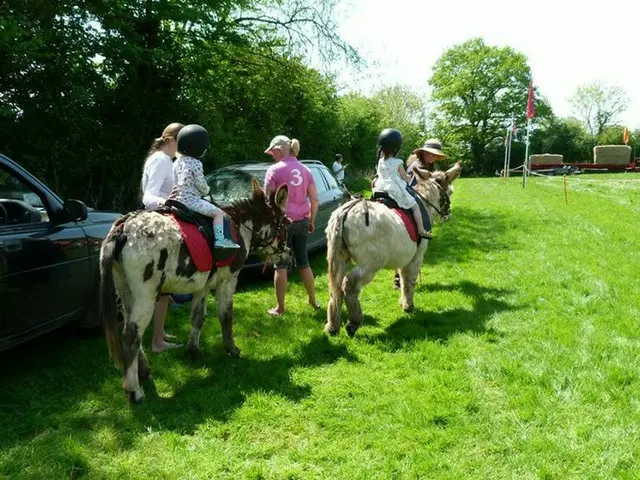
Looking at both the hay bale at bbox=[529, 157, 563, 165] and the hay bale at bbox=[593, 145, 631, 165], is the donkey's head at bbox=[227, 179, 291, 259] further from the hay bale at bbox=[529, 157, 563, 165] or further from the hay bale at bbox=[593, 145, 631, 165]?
the hay bale at bbox=[593, 145, 631, 165]

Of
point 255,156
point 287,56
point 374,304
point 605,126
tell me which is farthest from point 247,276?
point 605,126

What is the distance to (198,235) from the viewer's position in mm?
4578

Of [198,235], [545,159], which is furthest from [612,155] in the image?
[198,235]

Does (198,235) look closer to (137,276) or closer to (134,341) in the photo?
(137,276)

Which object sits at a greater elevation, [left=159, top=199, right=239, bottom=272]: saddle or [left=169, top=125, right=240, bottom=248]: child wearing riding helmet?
[left=169, top=125, right=240, bottom=248]: child wearing riding helmet

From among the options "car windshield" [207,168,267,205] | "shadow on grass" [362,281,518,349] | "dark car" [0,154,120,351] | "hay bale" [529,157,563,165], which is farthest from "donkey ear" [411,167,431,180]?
"hay bale" [529,157,563,165]

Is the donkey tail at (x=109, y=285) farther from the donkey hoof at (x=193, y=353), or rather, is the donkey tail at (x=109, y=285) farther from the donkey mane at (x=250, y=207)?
the donkey mane at (x=250, y=207)

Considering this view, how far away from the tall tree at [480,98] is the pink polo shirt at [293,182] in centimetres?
5487

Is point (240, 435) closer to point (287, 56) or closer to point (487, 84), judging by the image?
point (287, 56)

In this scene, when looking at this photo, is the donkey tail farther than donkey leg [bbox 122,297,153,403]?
No

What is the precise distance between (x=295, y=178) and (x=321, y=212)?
3.11m

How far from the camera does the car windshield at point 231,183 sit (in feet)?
26.9

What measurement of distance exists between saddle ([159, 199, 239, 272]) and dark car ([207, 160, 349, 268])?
259 cm

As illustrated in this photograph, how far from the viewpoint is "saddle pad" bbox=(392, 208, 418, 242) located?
20.8ft
